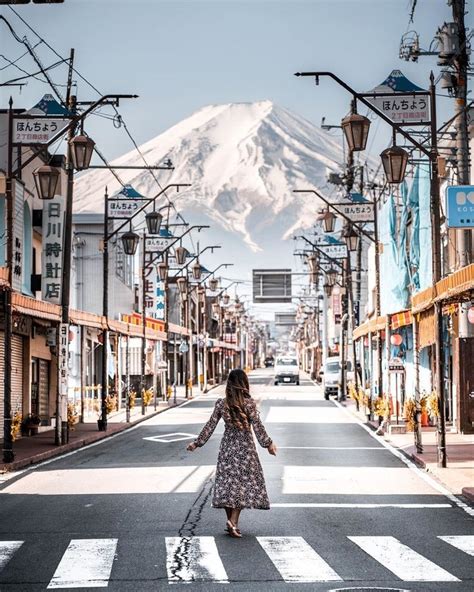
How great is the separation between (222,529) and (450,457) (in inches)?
A: 432

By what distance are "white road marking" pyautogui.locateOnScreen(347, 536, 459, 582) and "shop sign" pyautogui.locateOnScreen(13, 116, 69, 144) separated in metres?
14.8

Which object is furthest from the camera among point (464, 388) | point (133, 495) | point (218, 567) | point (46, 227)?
point (46, 227)

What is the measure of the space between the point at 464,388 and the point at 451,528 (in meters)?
18.3

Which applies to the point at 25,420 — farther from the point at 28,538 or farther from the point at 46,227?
the point at 28,538

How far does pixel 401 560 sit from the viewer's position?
11188 mm

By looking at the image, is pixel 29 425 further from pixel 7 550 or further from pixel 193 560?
pixel 193 560

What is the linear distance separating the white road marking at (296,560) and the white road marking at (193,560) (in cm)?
56

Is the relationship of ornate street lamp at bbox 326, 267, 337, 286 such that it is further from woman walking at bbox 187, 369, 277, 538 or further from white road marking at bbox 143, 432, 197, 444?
woman walking at bbox 187, 369, 277, 538

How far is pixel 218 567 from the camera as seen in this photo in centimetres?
1071

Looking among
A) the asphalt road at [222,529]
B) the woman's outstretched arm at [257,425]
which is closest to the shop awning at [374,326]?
the asphalt road at [222,529]

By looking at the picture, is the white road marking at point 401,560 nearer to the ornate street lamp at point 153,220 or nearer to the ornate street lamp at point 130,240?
the ornate street lamp at point 130,240

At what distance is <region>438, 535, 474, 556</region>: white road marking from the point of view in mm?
11892

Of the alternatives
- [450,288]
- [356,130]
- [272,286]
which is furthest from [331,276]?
[356,130]

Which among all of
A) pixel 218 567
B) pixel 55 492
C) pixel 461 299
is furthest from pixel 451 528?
pixel 461 299
